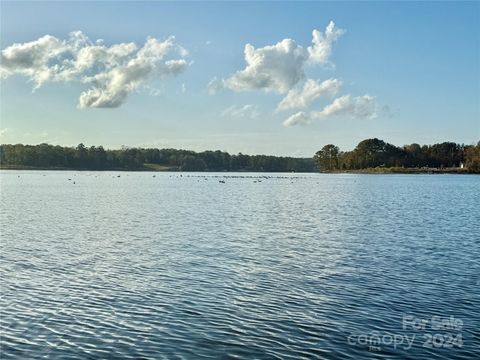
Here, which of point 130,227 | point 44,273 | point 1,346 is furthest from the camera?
point 130,227

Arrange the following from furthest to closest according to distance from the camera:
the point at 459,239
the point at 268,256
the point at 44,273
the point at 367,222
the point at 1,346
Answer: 1. the point at 367,222
2. the point at 459,239
3. the point at 268,256
4. the point at 44,273
5. the point at 1,346

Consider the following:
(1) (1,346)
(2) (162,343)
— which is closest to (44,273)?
(1) (1,346)

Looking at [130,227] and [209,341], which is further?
[130,227]

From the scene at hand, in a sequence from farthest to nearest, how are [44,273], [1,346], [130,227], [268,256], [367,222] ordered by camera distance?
1. [367,222]
2. [130,227]
3. [268,256]
4. [44,273]
5. [1,346]

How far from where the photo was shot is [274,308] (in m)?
23.3

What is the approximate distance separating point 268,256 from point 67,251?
1506 centimetres

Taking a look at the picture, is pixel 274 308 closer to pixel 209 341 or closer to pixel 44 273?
pixel 209 341

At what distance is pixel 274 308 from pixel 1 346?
11423 millimetres

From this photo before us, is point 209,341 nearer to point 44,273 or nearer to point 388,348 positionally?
point 388,348

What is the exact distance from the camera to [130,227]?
53.5m

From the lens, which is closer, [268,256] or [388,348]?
[388,348]

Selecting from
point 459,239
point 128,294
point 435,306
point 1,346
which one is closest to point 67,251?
point 128,294

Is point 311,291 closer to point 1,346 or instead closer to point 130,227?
point 1,346

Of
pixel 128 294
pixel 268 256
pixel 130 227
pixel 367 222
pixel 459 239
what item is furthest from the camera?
pixel 367 222
